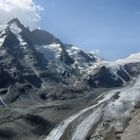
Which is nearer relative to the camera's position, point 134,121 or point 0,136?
point 134,121

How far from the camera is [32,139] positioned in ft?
651

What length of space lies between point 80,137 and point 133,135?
3541 centimetres

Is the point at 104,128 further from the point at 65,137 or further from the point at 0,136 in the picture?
the point at 0,136

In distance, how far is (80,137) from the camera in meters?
187

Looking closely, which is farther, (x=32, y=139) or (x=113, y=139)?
(x=32, y=139)

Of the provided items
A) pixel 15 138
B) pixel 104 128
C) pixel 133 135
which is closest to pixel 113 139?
pixel 133 135

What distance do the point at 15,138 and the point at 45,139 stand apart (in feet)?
42.2

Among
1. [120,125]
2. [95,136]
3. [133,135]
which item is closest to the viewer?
[133,135]

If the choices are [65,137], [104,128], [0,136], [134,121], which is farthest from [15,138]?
[134,121]

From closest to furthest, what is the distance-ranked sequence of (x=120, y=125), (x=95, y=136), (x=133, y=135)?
(x=133, y=135) < (x=95, y=136) < (x=120, y=125)

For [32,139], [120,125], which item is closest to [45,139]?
[32,139]

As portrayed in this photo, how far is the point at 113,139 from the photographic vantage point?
540 feet

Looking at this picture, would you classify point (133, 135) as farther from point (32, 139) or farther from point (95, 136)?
point (32, 139)

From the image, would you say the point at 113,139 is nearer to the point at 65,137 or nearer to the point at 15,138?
the point at 65,137
